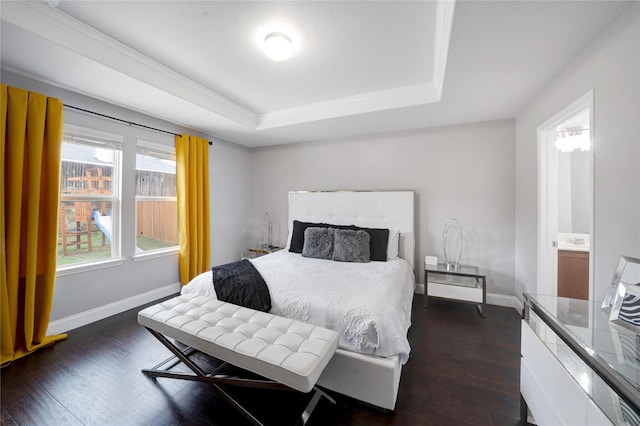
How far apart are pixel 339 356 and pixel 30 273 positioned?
262cm

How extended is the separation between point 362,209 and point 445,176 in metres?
1.18

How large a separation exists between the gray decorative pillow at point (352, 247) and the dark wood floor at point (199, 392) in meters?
0.96

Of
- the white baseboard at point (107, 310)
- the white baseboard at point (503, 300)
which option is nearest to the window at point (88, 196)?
the white baseboard at point (107, 310)

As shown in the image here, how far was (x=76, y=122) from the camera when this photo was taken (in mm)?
2396

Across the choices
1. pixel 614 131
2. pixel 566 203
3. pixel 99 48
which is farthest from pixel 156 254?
pixel 566 203

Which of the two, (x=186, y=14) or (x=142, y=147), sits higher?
(x=186, y=14)

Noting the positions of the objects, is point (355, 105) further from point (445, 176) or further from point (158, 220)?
point (158, 220)

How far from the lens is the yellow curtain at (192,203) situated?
10.9 ft

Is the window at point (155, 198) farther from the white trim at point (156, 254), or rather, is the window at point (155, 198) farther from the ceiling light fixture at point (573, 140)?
the ceiling light fixture at point (573, 140)

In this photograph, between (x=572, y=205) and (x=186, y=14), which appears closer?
(x=186, y=14)

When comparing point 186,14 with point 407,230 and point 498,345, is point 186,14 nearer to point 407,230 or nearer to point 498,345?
point 407,230

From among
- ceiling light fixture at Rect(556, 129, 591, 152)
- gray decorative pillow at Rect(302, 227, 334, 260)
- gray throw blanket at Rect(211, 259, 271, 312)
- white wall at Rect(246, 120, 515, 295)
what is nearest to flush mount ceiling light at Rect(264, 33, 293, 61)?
gray throw blanket at Rect(211, 259, 271, 312)

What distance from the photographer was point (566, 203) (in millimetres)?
3025

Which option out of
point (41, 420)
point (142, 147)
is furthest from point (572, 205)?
point (142, 147)
